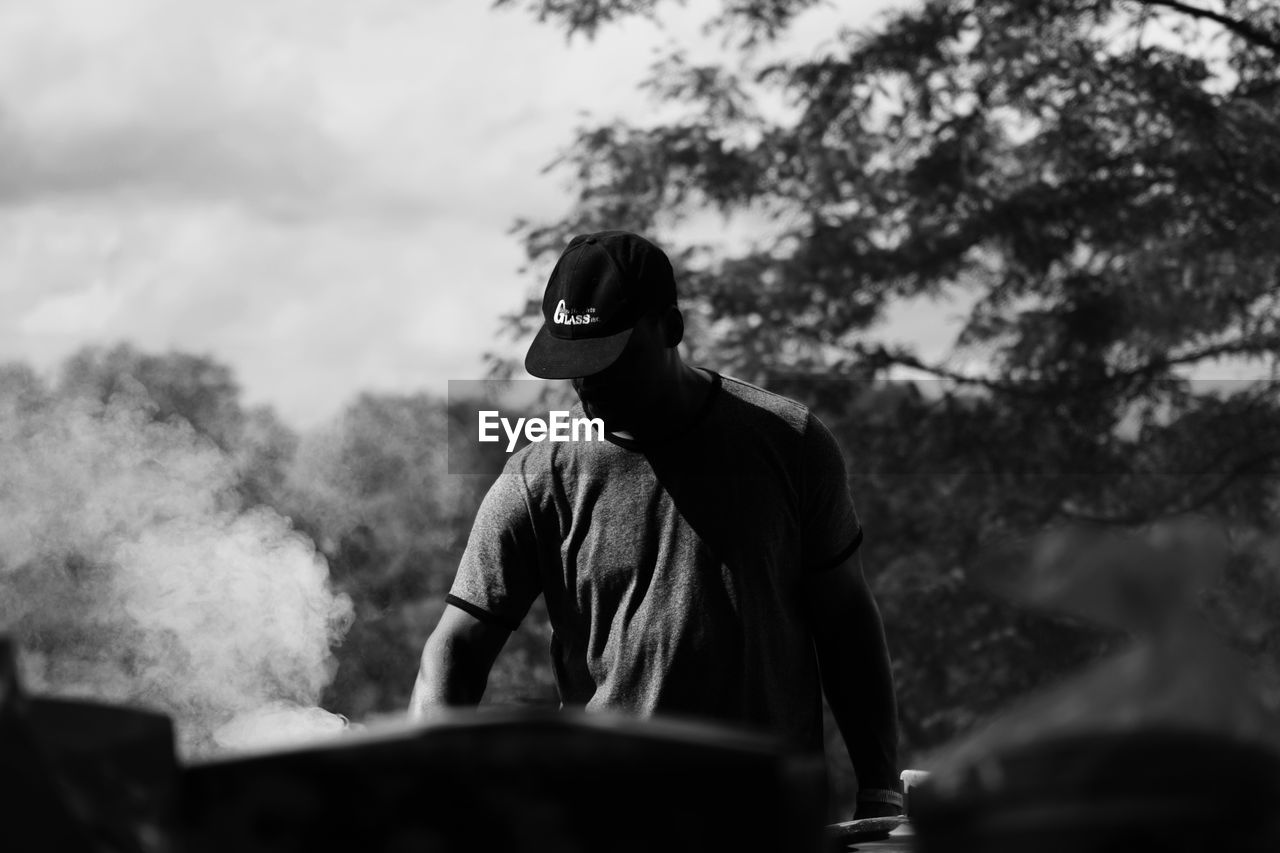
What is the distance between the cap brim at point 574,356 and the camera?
286cm

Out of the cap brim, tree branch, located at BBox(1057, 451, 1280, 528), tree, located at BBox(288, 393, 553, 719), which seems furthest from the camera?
tree, located at BBox(288, 393, 553, 719)

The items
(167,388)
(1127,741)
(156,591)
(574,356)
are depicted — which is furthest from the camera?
(167,388)

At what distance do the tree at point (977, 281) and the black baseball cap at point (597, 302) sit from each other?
696 cm

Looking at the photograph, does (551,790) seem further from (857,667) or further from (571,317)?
(857,667)

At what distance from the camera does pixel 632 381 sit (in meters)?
2.98

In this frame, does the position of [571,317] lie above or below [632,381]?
above

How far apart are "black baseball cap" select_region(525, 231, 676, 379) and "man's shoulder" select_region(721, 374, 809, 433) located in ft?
0.83

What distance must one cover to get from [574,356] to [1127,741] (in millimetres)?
2085

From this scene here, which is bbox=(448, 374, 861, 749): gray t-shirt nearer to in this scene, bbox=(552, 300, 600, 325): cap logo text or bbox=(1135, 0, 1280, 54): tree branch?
bbox=(552, 300, 600, 325): cap logo text

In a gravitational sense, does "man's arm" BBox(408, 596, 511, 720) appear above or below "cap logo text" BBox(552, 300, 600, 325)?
below

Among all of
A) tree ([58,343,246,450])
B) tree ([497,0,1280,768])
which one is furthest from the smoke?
tree ([497,0,1280,768])

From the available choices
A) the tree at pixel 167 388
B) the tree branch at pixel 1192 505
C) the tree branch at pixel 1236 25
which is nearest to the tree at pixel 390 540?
the tree at pixel 167 388

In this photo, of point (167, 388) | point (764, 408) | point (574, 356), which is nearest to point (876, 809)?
point (764, 408)

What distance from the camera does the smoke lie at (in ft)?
13.0
